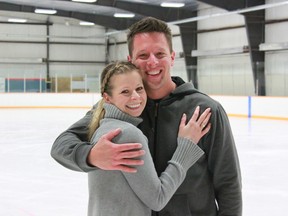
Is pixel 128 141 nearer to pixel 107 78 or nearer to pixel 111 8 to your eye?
pixel 107 78

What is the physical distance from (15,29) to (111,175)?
28.5 m

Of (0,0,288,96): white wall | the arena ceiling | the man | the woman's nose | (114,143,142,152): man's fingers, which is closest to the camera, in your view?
(114,143,142,152): man's fingers

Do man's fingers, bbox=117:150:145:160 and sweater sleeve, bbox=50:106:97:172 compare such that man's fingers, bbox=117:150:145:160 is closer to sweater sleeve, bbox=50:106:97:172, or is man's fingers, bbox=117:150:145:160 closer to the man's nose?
sweater sleeve, bbox=50:106:97:172

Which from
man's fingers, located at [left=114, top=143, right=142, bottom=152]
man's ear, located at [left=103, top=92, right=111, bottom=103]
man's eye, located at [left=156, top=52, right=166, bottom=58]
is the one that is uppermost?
man's eye, located at [left=156, top=52, right=166, bottom=58]

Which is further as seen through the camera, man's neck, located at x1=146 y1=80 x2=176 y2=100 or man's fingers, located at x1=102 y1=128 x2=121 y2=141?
man's neck, located at x1=146 y1=80 x2=176 y2=100

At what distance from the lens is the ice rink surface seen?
4.94m

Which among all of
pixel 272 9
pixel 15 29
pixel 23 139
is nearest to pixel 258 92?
pixel 272 9

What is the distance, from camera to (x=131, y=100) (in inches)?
73.8

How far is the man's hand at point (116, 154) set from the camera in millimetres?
1717

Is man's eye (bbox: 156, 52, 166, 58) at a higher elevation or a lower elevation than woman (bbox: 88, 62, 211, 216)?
higher

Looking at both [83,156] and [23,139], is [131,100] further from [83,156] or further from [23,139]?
[23,139]

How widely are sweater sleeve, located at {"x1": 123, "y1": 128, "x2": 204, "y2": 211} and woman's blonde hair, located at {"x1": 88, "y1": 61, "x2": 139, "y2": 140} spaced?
0.88 feet

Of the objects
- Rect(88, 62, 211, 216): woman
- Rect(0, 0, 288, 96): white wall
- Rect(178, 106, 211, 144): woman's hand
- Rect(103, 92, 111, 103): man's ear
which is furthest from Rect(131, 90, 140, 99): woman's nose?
Rect(0, 0, 288, 96): white wall

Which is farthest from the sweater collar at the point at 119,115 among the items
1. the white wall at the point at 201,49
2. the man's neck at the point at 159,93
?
the white wall at the point at 201,49
